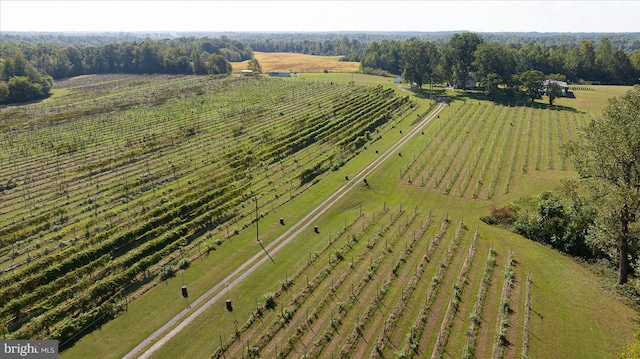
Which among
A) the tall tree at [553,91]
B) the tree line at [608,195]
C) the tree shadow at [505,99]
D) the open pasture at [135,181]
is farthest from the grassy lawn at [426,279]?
the tall tree at [553,91]

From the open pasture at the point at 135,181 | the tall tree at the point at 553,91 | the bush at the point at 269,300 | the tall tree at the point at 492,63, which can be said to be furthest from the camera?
the tall tree at the point at 492,63

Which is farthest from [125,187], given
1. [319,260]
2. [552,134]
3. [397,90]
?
[397,90]

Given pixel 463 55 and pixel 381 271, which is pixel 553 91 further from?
pixel 381 271

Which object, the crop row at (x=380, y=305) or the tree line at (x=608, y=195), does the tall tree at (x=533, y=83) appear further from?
the crop row at (x=380, y=305)

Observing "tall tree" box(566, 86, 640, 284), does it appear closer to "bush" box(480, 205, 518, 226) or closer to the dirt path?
"bush" box(480, 205, 518, 226)

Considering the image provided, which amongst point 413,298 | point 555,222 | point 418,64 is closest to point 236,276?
point 413,298
